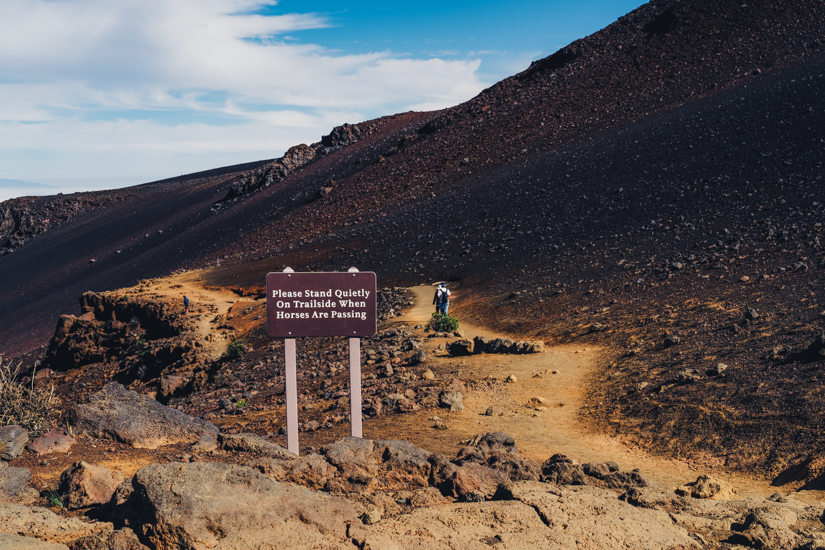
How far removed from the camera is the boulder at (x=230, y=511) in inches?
152

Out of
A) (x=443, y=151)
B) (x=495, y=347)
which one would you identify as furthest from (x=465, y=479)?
(x=443, y=151)

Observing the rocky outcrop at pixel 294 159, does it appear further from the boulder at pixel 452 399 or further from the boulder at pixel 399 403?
the boulder at pixel 452 399

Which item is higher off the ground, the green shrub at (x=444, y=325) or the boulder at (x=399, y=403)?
the green shrub at (x=444, y=325)

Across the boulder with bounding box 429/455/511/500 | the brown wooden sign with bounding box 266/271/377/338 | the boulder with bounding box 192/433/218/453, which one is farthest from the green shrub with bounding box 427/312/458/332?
the boulder with bounding box 429/455/511/500

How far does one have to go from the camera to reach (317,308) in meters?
7.23

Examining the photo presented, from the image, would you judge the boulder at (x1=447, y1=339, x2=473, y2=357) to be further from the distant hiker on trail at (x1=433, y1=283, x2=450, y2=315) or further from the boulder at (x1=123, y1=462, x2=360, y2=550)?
the boulder at (x1=123, y1=462, x2=360, y2=550)

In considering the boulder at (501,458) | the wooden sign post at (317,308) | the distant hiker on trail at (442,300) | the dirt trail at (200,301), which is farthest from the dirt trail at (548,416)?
the dirt trail at (200,301)

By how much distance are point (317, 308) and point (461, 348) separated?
6.52 meters

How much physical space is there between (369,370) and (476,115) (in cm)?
4631

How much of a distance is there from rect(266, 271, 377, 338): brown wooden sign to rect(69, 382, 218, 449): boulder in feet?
5.99

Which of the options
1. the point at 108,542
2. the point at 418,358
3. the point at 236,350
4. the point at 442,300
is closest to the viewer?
the point at 108,542

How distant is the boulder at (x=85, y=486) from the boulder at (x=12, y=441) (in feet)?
5.88

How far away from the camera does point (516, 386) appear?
36.0 feet

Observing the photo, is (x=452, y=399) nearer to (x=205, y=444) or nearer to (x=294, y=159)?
(x=205, y=444)
